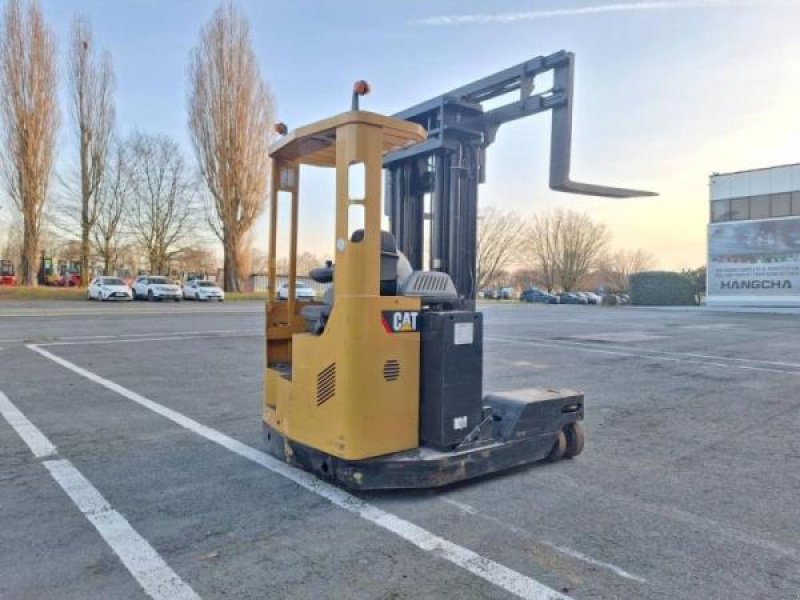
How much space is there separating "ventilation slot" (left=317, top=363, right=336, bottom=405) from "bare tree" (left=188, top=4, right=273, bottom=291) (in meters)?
39.8

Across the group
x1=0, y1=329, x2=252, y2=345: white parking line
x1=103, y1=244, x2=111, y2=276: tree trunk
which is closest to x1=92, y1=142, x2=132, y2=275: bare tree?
x1=103, y1=244, x2=111, y2=276: tree trunk

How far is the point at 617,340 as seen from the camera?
682 inches

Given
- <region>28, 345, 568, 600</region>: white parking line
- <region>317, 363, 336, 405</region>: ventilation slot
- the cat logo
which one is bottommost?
<region>28, 345, 568, 600</region>: white parking line

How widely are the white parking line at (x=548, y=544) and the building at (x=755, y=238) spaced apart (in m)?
44.0

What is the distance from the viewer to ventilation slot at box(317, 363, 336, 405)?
13.3 feet

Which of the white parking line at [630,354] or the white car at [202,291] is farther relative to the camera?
the white car at [202,291]

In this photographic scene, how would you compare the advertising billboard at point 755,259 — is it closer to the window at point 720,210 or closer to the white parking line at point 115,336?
the window at point 720,210

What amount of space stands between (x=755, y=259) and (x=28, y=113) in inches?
1950

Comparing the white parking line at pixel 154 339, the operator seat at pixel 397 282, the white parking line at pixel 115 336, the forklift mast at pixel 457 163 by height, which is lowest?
the white parking line at pixel 154 339

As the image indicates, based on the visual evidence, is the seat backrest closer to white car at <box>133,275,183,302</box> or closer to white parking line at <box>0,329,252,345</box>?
white parking line at <box>0,329,252,345</box>

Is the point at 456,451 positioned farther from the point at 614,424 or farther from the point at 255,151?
the point at 255,151

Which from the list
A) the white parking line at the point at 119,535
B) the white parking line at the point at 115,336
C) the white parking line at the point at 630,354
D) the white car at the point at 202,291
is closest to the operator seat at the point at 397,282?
the white parking line at the point at 119,535

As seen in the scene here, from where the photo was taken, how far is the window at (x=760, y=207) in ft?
138

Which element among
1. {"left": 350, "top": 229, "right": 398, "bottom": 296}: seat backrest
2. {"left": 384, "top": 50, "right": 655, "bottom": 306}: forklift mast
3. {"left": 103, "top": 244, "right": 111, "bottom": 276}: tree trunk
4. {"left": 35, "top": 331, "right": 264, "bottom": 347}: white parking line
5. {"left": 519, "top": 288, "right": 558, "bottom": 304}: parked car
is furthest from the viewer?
{"left": 519, "top": 288, "right": 558, "bottom": 304}: parked car
